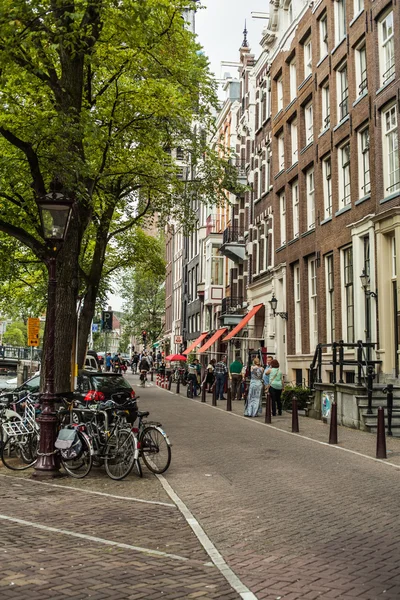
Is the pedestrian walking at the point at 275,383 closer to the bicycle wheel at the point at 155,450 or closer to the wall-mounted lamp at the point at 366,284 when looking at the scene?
the wall-mounted lamp at the point at 366,284

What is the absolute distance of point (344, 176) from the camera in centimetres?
2411

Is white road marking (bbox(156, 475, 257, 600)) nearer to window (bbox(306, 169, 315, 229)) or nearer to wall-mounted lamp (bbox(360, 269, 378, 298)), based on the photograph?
wall-mounted lamp (bbox(360, 269, 378, 298))

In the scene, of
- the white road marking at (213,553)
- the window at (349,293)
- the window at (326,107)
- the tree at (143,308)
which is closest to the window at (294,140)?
the window at (326,107)

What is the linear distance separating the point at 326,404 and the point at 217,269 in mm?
26910

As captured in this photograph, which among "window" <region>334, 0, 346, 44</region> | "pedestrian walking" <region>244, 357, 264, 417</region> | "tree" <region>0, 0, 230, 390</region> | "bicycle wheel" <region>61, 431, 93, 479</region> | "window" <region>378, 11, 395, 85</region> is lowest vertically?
"bicycle wheel" <region>61, 431, 93, 479</region>

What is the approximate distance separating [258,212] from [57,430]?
25.3 metres

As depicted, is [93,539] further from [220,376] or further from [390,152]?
[220,376]

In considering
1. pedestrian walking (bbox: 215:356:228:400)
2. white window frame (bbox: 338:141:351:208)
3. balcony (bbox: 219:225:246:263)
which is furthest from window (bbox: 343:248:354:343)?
balcony (bbox: 219:225:246:263)

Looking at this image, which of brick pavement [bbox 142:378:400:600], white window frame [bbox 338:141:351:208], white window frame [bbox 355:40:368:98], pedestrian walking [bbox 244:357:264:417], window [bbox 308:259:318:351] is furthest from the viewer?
window [bbox 308:259:318:351]

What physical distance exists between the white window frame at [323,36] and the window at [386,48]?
200 inches

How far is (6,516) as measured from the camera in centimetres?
780

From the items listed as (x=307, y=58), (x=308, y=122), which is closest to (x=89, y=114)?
(x=308, y=122)

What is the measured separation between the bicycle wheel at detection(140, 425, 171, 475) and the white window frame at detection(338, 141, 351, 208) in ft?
48.8

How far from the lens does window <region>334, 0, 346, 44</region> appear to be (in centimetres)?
2472
